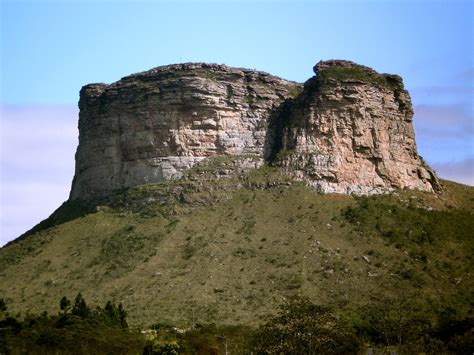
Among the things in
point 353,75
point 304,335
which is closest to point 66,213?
point 353,75

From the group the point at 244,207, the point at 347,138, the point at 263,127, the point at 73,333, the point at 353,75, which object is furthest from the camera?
the point at 263,127

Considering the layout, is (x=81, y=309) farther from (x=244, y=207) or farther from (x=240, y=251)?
(x=244, y=207)

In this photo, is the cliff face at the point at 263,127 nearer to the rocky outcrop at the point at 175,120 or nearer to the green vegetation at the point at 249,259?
the rocky outcrop at the point at 175,120

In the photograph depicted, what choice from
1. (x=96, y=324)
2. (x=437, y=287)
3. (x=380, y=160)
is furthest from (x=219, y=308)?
(x=380, y=160)

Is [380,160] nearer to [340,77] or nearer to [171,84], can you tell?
[340,77]

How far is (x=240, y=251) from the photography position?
115 meters

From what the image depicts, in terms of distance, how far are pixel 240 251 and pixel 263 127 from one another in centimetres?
1958

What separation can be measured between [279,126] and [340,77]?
846 centimetres

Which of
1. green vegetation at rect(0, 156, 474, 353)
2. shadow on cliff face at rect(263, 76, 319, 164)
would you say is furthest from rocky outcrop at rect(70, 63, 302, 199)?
green vegetation at rect(0, 156, 474, 353)

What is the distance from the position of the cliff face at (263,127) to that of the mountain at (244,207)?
0.49 ft

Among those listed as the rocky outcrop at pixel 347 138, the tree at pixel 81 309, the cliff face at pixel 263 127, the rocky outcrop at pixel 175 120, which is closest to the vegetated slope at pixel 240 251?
the rocky outcrop at pixel 347 138

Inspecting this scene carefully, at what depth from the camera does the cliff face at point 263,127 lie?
125m

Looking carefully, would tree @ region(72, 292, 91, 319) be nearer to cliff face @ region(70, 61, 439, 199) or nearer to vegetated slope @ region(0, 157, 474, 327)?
vegetated slope @ region(0, 157, 474, 327)

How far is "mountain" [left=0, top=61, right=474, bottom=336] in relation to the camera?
359 feet
